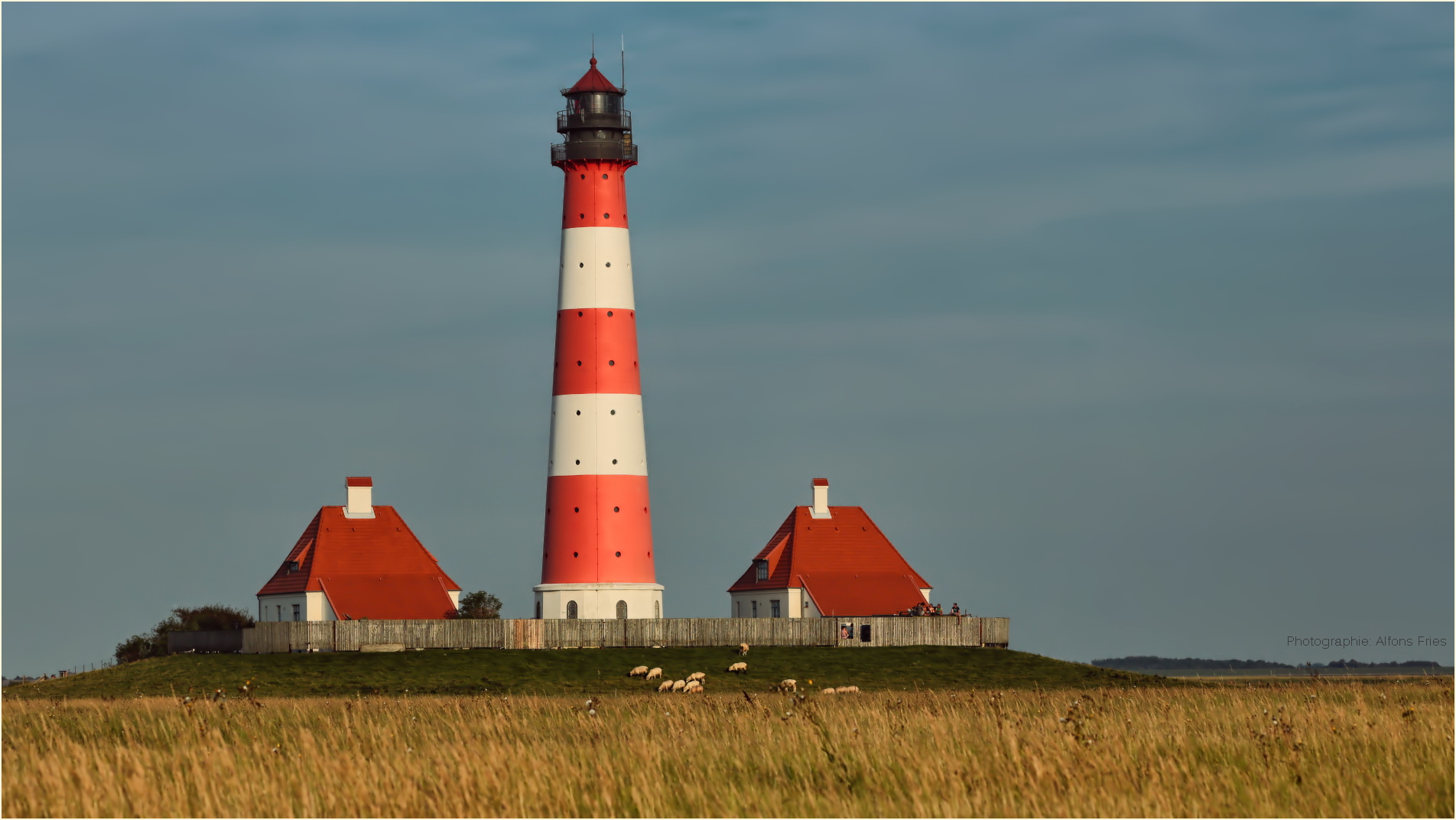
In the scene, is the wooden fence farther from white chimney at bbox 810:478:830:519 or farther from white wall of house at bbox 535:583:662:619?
white chimney at bbox 810:478:830:519

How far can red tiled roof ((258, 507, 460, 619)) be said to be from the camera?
65.4 m

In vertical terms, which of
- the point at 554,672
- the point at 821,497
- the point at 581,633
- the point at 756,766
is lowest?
the point at 756,766

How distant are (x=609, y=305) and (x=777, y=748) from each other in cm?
4065

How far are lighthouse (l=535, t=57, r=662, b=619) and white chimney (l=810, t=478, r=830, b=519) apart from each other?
13.8m

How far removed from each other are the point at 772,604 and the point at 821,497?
5.01m

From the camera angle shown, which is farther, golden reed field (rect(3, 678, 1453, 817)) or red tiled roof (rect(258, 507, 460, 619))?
red tiled roof (rect(258, 507, 460, 619))

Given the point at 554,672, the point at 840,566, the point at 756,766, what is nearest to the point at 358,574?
the point at 554,672

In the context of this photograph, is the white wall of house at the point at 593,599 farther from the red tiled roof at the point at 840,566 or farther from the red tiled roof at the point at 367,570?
the red tiled roof at the point at 840,566

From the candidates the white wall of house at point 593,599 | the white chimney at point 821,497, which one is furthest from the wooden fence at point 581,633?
the white chimney at point 821,497

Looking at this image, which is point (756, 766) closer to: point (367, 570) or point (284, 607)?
point (367, 570)

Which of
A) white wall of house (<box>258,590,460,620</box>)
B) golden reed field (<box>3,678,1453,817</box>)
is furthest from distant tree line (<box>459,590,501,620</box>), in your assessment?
golden reed field (<box>3,678,1453,817</box>)

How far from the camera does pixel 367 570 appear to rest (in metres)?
67.4

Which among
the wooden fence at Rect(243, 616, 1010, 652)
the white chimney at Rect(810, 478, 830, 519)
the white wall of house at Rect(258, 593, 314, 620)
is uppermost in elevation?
the white chimney at Rect(810, 478, 830, 519)

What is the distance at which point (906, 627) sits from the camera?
212 ft
